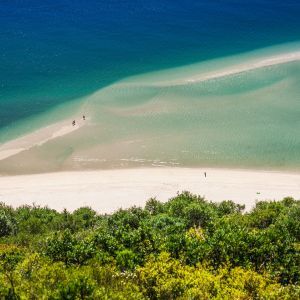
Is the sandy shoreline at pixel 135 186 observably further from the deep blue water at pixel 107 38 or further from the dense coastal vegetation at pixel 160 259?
the deep blue water at pixel 107 38

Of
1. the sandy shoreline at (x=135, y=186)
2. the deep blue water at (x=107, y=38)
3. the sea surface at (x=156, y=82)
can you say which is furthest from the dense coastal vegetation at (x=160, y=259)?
the deep blue water at (x=107, y=38)

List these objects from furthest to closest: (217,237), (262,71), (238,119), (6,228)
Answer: (262,71), (238,119), (6,228), (217,237)

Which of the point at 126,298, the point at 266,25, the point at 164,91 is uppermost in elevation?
the point at 266,25

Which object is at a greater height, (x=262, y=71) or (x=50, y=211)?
(x=262, y=71)

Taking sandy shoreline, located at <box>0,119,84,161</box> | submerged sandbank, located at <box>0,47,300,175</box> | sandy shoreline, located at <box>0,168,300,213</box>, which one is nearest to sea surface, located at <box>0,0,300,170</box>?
submerged sandbank, located at <box>0,47,300,175</box>

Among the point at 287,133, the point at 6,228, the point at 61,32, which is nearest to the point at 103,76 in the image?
the point at 61,32

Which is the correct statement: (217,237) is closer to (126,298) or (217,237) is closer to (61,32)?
(126,298)

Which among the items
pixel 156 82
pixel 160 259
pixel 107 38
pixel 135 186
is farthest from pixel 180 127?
pixel 107 38
